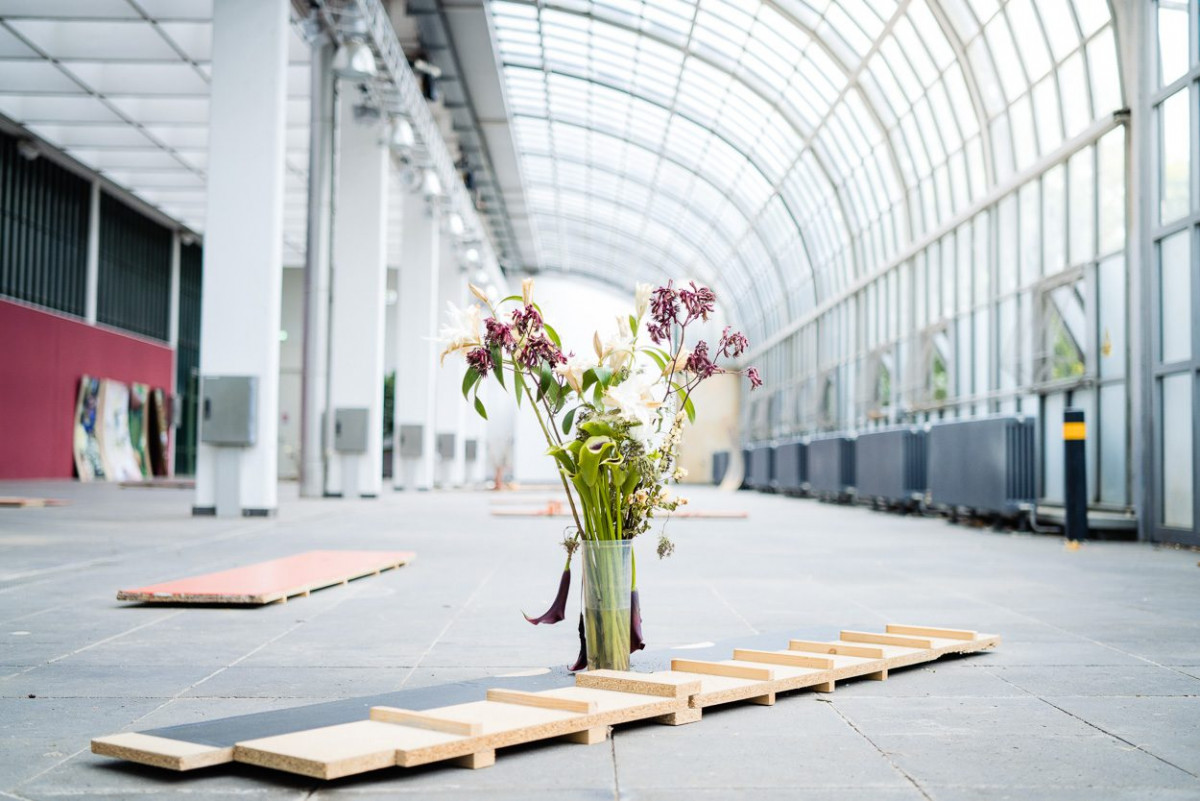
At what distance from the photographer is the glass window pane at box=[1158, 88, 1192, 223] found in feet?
50.4

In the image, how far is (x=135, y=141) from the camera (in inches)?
1423

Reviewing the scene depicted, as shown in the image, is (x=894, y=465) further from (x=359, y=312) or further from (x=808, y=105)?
(x=808, y=105)

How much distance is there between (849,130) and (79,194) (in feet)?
88.4

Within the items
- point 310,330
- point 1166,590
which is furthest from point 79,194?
point 1166,590

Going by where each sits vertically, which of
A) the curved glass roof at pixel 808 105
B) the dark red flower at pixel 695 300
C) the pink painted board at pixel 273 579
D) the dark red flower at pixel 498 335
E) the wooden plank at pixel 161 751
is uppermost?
the curved glass roof at pixel 808 105

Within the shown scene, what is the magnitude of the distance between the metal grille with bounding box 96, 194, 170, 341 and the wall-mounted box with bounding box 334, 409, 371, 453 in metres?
21.3

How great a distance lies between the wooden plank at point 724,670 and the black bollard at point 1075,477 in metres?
12.0

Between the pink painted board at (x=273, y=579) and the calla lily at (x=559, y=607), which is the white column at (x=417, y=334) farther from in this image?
the calla lily at (x=559, y=607)

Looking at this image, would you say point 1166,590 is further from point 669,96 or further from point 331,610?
point 669,96

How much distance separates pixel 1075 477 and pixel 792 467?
22.4m

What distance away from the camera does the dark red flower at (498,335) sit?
15.8ft

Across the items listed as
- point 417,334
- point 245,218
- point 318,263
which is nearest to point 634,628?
point 245,218

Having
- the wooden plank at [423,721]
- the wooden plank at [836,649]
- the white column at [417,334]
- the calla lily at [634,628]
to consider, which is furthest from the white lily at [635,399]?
the white column at [417,334]

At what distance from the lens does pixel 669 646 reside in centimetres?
621
